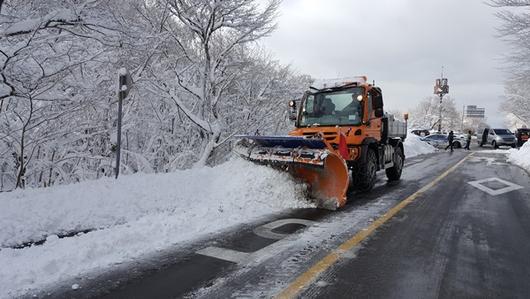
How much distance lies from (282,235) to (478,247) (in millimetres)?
2531

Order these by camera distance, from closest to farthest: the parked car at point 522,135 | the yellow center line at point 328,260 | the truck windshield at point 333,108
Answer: the yellow center line at point 328,260 < the truck windshield at point 333,108 < the parked car at point 522,135

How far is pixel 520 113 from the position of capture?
56875mm

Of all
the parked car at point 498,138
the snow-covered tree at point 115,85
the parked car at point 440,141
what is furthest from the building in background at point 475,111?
the snow-covered tree at point 115,85

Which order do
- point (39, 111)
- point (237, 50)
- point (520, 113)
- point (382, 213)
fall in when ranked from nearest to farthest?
point (382, 213) < point (39, 111) < point (237, 50) < point (520, 113)

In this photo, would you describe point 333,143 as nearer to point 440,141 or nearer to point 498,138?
point 440,141

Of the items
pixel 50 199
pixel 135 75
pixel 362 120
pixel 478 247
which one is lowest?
pixel 478 247

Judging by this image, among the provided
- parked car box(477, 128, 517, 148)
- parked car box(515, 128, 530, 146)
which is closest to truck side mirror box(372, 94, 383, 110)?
parked car box(515, 128, 530, 146)

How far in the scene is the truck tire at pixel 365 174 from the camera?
8.97m

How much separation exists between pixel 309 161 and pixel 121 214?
324cm

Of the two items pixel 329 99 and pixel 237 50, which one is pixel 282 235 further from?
pixel 237 50

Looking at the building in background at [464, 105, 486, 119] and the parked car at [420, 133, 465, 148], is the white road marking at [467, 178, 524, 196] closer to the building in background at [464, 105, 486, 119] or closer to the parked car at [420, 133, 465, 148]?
the parked car at [420, 133, 465, 148]

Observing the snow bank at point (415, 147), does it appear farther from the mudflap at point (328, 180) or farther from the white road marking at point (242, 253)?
the white road marking at point (242, 253)

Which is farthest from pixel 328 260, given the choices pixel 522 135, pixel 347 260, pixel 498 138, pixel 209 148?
pixel 498 138

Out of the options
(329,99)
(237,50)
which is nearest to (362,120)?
(329,99)
